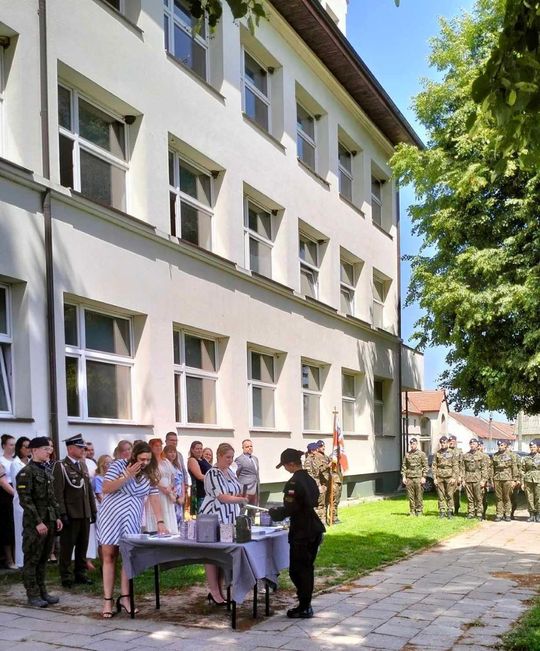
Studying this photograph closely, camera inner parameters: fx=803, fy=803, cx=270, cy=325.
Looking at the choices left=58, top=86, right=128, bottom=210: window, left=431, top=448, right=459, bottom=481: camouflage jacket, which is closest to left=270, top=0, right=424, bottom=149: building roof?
left=58, top=86, right=128, bottom=210: window

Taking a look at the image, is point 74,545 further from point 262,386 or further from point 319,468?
point 262,386

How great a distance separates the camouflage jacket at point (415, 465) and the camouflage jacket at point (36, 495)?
1118 cm

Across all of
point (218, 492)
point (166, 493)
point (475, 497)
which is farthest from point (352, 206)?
point (218, 492)

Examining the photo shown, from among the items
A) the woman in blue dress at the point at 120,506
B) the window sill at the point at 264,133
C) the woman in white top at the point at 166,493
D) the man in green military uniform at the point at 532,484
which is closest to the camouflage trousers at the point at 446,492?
the man in green military uniform at the point at 532,484

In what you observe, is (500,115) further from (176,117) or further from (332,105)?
(332,105)

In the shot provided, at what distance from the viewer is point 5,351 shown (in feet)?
36.2

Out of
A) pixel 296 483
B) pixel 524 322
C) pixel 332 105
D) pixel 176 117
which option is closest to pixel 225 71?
pixel 176 117

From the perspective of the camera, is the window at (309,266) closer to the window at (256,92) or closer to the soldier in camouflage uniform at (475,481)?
the window at (256,92)

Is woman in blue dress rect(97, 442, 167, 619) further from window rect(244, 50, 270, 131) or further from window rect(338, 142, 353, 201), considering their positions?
window rect(338, 142, 353, 201)

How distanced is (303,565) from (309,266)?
14.1 meters

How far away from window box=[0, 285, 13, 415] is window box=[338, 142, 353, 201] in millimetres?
14781

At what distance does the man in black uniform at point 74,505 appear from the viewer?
32.1ft

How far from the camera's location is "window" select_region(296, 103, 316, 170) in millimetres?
21542

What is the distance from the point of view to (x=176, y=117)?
14.9 metres
